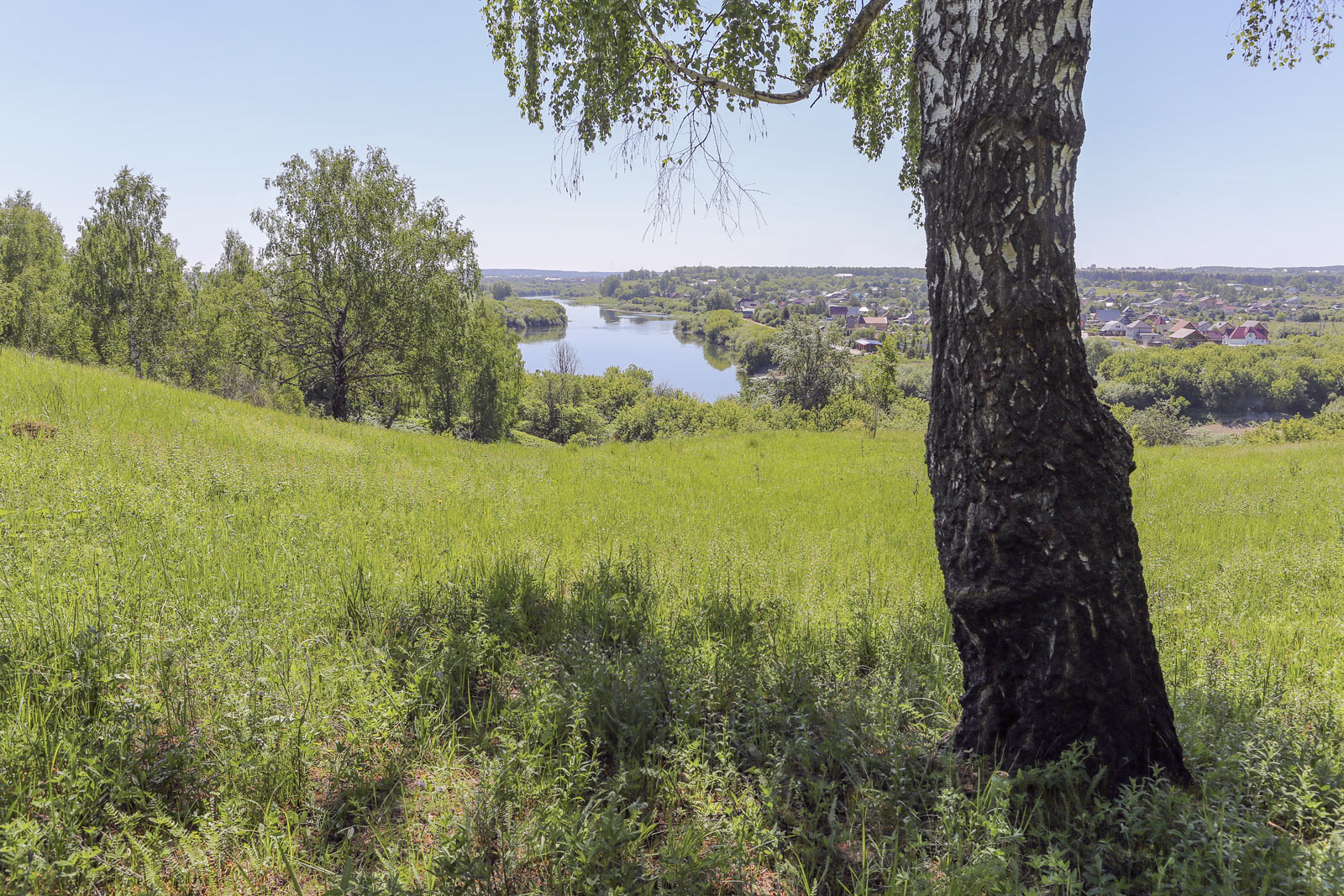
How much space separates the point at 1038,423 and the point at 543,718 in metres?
2.31

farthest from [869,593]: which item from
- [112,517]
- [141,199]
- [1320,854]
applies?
[141,199]

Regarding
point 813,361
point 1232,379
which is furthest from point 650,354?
point 1232,379

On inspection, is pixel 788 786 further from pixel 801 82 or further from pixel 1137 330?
pixel 1137 330

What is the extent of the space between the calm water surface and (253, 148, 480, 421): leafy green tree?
67.6m

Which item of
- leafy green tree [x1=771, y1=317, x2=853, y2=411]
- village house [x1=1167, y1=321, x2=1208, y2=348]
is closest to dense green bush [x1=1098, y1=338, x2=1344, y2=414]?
village house [x1=1167, y1=321, x2=1208, y2=348]

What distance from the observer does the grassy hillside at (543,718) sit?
1867 mm

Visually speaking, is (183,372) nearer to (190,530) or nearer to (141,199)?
(141,199)

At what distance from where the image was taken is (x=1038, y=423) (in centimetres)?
233

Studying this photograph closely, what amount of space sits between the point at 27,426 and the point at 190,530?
375 centimetres

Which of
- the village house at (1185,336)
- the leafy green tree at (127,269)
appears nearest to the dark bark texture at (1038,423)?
the leafy green tree at (127,269)

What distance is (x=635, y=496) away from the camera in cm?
823

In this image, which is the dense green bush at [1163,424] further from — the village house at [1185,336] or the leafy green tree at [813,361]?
the village house at [1185,336]

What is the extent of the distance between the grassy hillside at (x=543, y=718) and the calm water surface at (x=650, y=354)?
275 ft

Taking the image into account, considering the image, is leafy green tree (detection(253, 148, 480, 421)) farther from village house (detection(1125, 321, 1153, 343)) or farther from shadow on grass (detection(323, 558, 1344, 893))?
village house (detection(1125, 321, 1153, 343))
